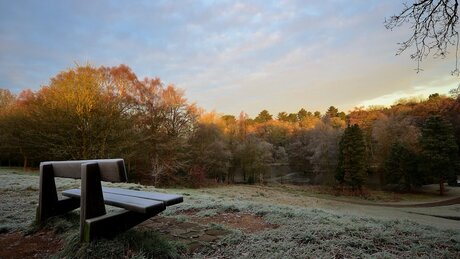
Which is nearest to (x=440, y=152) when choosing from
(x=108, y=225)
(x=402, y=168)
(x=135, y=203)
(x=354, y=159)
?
(x=402, y=168)

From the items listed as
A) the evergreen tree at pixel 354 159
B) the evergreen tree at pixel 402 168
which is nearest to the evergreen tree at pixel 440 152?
the evergreen tree at pixel 402 168

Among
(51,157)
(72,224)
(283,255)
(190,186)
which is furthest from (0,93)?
(283,255)

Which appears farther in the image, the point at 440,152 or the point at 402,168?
the point at 402,168

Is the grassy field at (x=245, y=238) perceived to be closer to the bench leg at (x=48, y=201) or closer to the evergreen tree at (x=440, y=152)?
the bench leg at (x=48, y=201)

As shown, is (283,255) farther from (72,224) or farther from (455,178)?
(455,178)

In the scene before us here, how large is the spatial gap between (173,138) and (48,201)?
28473 mm

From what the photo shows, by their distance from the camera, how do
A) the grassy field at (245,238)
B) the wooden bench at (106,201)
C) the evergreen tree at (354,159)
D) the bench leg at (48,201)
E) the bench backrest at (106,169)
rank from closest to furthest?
the bench backrest at (106,169) → the wooden bench at (106,201) → the grassy field at (245,238) → the bench leg at (48,201) → the evergreen tree at (354,159)

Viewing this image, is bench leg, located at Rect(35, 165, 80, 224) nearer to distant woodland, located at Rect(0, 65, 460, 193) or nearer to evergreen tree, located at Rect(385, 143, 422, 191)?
distant woodland, located at Rect(0, 65, 460, 193)

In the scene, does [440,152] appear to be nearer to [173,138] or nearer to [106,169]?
[173,138]

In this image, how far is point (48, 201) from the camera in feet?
14.4

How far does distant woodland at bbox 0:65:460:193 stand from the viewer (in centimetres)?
2192

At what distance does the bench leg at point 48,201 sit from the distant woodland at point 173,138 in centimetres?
801

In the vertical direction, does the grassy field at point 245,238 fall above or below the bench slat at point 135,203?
below

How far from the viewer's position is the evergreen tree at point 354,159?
34.1 meters
